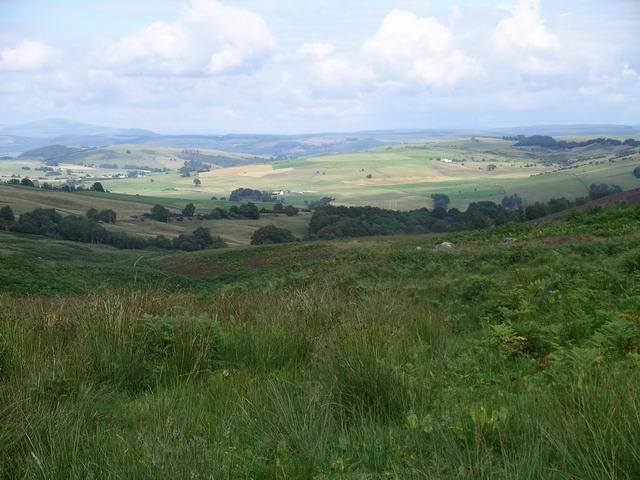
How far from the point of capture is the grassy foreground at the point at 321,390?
2.99 metres

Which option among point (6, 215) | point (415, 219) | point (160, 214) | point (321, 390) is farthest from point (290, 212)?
point (321, 390)

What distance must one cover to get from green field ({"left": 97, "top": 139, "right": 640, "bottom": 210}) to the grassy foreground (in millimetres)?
94990

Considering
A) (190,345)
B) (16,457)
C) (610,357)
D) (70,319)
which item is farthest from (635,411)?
(70,319)

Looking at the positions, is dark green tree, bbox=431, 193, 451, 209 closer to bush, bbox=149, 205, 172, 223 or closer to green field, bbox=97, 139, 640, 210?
green field, bbox=97, 139, 640, 210

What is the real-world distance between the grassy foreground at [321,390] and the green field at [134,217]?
6608cm

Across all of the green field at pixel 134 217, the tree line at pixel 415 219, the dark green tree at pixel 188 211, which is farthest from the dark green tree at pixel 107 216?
the tree line at pixel 415 219

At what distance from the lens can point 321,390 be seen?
4176 millimetres

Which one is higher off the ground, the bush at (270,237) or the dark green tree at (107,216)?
the dark green tree at (107,216)

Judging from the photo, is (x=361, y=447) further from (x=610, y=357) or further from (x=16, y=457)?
(x=610, y=357)

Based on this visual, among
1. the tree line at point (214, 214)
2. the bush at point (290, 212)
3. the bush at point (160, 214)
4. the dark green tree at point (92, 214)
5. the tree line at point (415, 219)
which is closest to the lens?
the tree line at point (415, 219)

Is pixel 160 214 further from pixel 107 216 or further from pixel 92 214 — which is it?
pixel 92 214

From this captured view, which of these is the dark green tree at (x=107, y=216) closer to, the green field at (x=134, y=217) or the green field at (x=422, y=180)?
the green field at (x=134, y=217)

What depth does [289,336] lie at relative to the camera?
19.4 feet

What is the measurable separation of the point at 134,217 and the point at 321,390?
3423 inches
